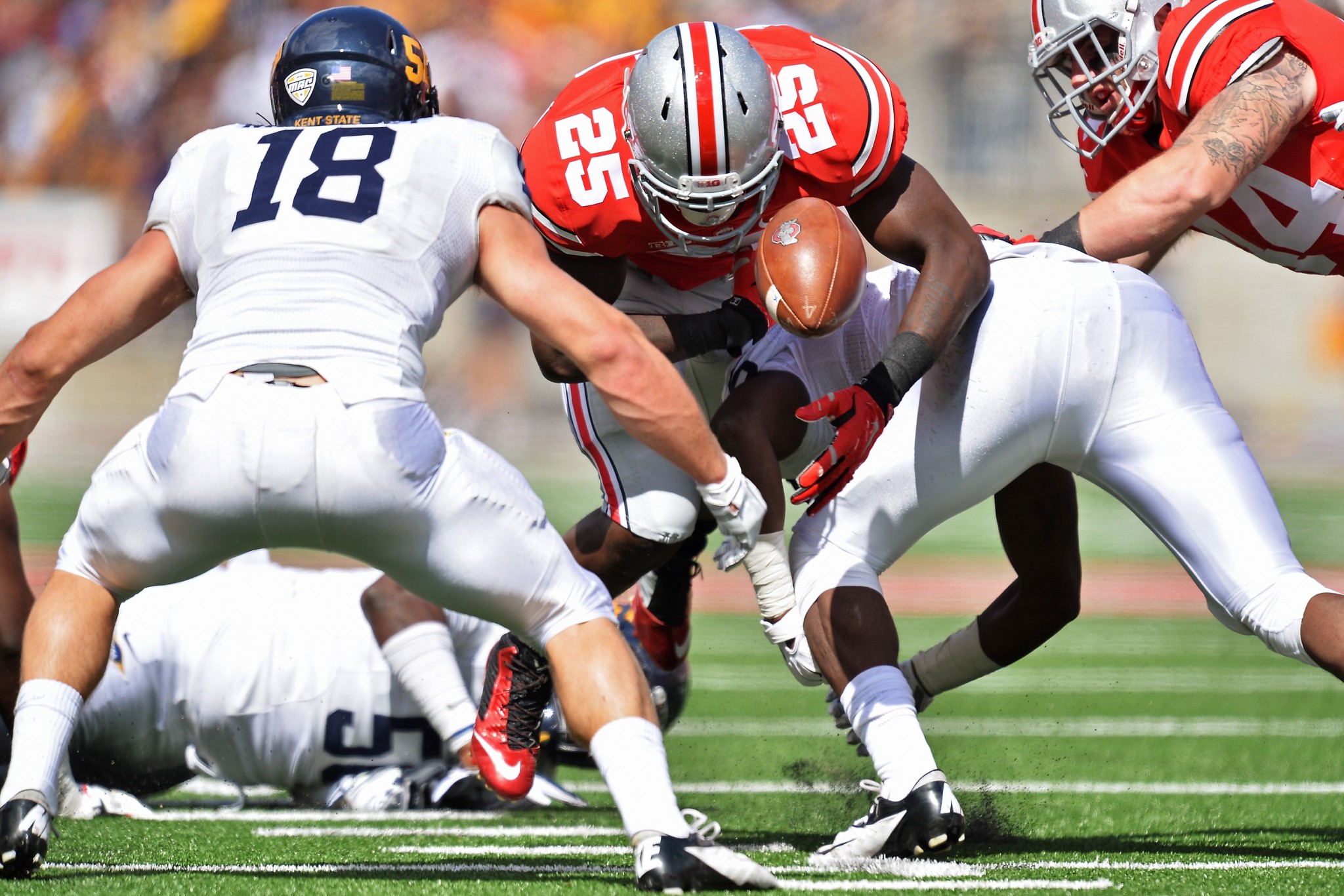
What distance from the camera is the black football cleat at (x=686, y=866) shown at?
2.41 metres

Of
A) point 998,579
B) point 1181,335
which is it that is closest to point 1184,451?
point 1181,335

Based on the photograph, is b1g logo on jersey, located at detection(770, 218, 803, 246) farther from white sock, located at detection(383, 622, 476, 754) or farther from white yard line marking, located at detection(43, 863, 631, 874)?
white sock, located at detection(383, 622, 476, 754)

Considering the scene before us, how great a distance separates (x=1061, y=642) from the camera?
8547 millimetres

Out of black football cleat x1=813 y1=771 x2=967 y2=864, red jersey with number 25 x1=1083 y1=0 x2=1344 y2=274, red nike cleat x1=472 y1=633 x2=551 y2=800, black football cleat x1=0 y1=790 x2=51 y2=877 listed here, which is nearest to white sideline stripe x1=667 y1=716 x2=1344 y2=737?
red nike cleat x1=472 y1=633 x2=551 y2=800

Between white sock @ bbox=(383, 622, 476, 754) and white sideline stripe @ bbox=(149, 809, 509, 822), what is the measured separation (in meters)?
0.21

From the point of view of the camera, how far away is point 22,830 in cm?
257

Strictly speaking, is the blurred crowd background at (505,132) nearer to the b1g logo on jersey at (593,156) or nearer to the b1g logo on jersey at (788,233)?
the b1g logo on jersey at (593,156)

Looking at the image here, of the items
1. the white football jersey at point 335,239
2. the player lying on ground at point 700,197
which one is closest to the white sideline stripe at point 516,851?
the player lying on ground at point 700,197

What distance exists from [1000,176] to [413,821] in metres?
15.4

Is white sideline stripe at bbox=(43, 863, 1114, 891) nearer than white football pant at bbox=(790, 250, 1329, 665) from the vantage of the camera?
Yes

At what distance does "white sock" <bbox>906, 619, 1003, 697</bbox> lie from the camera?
12.4ft

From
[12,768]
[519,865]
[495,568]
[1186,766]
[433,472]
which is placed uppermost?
[433,472]

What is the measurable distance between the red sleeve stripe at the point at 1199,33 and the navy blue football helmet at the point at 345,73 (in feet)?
5.60

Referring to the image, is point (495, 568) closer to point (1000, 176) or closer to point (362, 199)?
point (362, 199)
